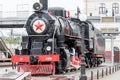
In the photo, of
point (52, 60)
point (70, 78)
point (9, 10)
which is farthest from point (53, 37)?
point (9, 10)

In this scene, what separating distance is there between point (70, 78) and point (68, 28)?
7290mm

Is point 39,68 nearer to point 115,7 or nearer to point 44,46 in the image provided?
point 44,46

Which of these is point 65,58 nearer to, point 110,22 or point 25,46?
point 25,46

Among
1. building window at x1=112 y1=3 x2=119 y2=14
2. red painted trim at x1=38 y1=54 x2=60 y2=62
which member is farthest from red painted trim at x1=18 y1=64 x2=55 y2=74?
building window at x1=112 y1=3 x2=119 y2=14

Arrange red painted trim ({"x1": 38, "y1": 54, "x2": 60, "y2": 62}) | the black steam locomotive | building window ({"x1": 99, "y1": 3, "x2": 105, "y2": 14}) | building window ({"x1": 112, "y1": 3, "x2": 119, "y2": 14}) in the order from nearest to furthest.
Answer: red painted trim ({"x1": 38, "y1": 54, "x2": 60, "y2": 62}), the black steam locomotive, building window ({"x1": 112, "y1": 3, "x2": 119, "y2": 14}), building window ({"x1": 99, "y1": 3, "x2": 105, "y2": 14})

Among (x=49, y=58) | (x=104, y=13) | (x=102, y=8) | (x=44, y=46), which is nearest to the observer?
(x=49, y=58)

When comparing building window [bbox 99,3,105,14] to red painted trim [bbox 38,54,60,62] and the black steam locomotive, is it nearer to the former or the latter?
the black steam locomotive

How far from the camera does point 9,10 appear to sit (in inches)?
2486

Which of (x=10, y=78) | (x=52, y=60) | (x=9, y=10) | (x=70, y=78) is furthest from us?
(x=9, y=10)

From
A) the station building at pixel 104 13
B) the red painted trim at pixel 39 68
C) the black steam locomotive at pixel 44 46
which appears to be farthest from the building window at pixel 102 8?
the red painted trim at pixel 39 68

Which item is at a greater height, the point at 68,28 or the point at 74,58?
the point at 68,28

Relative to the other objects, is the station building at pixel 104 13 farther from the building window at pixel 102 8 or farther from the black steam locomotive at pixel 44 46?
the black steam locomotive at pixel 44 46

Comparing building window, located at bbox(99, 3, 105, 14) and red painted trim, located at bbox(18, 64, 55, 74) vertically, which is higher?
building window, located at bbox(99, 3, 105, 14)

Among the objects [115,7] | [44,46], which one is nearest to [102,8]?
[115,7]
